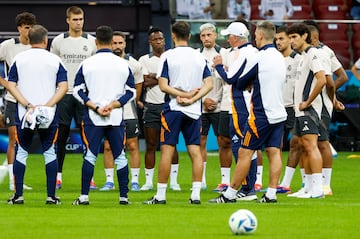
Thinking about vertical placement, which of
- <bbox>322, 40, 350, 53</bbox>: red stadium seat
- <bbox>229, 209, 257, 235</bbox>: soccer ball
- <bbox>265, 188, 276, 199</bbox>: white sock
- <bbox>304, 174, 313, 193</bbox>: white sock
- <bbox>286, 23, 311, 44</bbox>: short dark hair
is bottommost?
<bbox>304, 174, 313, 193</bbox>: white sock

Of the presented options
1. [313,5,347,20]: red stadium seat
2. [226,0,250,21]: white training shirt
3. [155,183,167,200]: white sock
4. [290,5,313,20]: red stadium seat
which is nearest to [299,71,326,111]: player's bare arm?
[155,183,167,200]: white sock

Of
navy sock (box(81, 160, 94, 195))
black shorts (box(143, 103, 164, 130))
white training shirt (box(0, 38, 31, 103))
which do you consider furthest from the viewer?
black shorts (box(143, 103, 164, 130))

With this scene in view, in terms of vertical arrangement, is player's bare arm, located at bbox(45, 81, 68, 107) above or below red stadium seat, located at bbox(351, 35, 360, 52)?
above

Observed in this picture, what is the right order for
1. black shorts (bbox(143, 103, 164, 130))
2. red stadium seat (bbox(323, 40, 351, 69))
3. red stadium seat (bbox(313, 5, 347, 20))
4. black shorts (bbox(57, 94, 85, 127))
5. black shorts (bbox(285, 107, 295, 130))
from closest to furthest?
1. black shorts (bbox(57, 94, 85, 127))
2. black shorts (bbox(143, 103, 164, 130))
3. black shorts (bbox(285, 107, 295, 130))
4. red stadium seat (bbox(323, 40, 351, 69))
5. red stadium seat (bbox(313, 5, 347, 20))

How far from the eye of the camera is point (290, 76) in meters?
17.7

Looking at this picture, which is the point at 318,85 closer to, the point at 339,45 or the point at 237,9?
the point at 237,9

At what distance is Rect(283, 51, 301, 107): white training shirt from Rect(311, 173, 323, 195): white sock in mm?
1875

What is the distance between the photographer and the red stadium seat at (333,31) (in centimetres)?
2712

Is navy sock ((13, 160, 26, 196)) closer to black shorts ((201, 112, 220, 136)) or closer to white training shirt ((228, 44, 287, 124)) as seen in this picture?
white training shirt ((228, 44, 287, 124))

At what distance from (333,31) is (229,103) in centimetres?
1026

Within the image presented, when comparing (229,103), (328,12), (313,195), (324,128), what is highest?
(328,12)

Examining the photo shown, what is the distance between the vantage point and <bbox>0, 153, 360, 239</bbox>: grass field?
12.0m

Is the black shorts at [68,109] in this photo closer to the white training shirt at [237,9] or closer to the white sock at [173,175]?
the white sock at [173,175]

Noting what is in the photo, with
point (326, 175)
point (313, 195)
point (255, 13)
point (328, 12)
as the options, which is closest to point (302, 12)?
point (328, 12)
